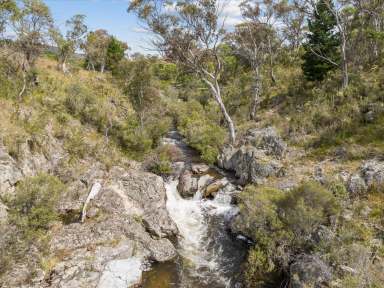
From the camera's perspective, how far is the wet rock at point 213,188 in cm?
1723

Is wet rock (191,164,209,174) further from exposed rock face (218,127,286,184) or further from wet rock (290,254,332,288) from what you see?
wet rock (290,254,332,288)

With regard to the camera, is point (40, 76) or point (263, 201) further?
point (40, 76)

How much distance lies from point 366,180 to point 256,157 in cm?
636

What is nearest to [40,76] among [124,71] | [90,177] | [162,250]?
[124,71]

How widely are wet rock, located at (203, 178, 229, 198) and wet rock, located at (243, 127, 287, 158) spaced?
381 cm

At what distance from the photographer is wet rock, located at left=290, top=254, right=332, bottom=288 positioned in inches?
347

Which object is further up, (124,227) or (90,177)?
(90,177)

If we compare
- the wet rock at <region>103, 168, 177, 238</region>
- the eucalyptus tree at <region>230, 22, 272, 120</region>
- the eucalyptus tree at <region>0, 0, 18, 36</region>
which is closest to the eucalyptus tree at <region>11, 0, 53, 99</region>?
the eucalyptus tree at <region>0, 0, 18, 36</region>

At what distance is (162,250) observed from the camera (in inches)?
494

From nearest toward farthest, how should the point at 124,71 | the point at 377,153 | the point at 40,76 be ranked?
the point at 377,153
the point at 40,76
the point at 124,71

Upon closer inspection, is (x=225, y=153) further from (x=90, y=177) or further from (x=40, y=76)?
(x=40, y=76)

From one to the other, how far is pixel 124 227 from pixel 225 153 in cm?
1080

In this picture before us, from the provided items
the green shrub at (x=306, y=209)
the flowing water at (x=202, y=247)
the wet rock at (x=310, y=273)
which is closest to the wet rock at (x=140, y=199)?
the flowing water at (x=202, y=247)

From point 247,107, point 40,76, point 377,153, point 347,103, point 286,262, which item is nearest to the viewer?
point 286,262
